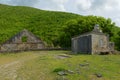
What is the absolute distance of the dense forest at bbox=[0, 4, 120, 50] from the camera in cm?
8294

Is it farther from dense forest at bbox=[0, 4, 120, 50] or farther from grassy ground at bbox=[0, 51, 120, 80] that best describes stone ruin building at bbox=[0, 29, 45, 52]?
grassy ground at bbox=[0, 51, 120, 80]

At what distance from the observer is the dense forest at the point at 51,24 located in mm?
82938

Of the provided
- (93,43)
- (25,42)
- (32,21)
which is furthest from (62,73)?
(32,21)

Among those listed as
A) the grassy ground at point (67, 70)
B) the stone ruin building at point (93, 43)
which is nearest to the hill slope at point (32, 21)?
the stone ruin building at point (93, 43)

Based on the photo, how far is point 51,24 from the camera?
122m

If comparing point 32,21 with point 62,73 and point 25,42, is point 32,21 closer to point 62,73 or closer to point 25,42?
point 25,42

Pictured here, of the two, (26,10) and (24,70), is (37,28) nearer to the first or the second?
(26,10)

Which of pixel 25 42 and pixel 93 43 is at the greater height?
pixel 93 43

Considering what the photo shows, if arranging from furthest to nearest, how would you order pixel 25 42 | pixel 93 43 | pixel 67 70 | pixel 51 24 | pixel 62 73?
pixel 51 24 → pixel 25 42 → pixel 93 43 → pixel 67 70 → pixel 62 73

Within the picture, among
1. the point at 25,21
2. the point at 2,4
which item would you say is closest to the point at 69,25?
the point at 25,21

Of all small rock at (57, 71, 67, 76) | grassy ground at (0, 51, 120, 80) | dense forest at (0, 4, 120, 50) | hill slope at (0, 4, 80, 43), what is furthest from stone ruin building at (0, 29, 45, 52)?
small rock at (57, 71, 67, 76)

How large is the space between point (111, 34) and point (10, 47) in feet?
95.6

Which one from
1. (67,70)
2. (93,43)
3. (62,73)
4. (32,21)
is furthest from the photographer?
(32,21)

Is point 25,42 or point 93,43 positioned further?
point 25,42
